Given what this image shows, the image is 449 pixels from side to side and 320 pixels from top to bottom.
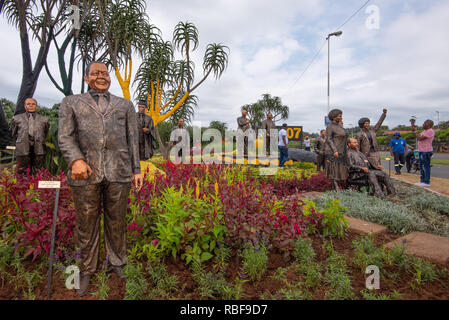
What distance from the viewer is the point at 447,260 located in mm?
2355

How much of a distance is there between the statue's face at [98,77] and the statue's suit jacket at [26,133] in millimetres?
3620

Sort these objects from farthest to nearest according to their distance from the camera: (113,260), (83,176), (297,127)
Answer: (297,127), (113,260), (83,176)

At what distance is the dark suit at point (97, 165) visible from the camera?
1958 mm

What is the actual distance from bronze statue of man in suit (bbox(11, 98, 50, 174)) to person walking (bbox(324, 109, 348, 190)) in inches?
236

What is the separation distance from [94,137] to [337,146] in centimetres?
509

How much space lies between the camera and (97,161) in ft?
6.49

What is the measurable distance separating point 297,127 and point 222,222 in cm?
1563

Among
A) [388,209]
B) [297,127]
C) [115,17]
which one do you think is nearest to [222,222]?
[388,209]

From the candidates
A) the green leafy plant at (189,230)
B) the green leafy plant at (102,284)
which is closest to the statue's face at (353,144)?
the green leafy plant at (189,230)

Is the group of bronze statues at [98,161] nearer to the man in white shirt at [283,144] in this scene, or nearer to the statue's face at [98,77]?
the statue's face at [98,77]

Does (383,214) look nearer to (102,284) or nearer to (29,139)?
(102,284)

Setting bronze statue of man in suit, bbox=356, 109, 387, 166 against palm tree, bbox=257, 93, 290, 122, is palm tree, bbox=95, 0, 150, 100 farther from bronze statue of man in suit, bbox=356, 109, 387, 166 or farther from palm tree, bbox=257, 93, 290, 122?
palm tree, bbox=257, 93, 290, 122

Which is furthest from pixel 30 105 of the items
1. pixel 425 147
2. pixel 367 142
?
pixel 425 147
